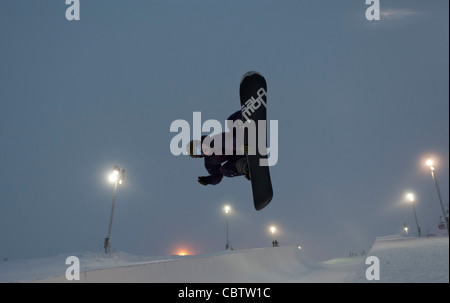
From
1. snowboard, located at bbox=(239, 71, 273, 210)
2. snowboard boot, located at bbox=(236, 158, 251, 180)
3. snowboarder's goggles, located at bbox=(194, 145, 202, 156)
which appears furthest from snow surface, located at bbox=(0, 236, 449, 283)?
snowboarder's goggles, located at bbox=(194, 145, 202, 156)

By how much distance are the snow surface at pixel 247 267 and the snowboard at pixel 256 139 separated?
57.3 inches

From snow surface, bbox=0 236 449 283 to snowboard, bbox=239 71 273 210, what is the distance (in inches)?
57.3

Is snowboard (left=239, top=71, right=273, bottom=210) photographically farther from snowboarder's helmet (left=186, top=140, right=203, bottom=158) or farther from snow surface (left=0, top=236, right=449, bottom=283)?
snow surface (left=0, top=236, right=449, bottom=283)

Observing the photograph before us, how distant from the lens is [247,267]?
332 inches

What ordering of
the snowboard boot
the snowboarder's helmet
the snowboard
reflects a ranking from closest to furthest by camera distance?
the snowboard → the snowboard boot → the snowboarder's helmet

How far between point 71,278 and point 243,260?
5.57 m

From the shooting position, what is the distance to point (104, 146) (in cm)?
11488

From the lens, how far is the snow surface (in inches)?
117

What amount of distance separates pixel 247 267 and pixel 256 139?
20.7 feet

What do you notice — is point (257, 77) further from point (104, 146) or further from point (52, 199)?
point (52, 199)

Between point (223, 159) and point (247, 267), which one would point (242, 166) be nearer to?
point (223, 159)
